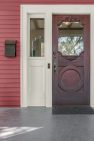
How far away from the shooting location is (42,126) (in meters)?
6.30

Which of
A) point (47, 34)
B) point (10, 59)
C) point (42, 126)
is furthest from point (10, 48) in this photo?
point (42, 126)

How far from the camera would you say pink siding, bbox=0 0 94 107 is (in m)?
8.45

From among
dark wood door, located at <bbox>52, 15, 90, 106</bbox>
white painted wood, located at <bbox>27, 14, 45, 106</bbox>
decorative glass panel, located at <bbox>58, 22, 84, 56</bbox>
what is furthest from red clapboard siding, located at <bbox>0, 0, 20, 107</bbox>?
decorative glass panel, located at <bbox>58, 22, 84, 56</bbox>

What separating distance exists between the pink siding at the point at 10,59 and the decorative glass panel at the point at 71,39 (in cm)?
59

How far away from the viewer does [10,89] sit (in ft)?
27.8

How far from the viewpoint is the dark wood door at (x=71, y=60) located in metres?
8.62

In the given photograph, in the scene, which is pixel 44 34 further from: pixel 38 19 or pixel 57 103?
pixel 57 103

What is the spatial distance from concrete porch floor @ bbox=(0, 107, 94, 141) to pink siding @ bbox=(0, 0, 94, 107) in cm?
47

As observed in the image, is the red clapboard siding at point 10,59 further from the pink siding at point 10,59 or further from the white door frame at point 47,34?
the white door frame at point 47,34

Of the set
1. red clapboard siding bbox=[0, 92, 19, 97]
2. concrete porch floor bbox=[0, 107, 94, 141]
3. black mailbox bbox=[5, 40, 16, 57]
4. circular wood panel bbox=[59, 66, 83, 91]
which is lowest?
concrete porch floor bbox=[0, 107, 94, 141]

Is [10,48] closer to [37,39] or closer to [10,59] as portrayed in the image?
[10,59]

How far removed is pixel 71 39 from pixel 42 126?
2988 mm

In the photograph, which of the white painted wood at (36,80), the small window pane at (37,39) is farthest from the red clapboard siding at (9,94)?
the small window pane at (37,39)

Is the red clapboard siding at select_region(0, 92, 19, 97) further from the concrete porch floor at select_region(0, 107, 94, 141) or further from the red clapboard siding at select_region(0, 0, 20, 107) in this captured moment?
the concrete porch floor at select_region(0, 107, 94, 141)
